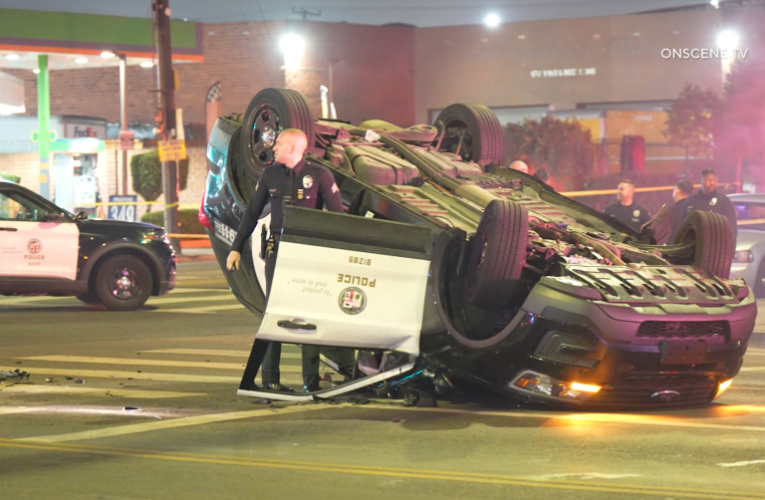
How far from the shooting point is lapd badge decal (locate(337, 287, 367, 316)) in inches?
278

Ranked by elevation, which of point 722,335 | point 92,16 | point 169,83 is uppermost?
point 92,16

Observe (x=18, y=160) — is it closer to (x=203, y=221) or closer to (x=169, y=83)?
(x=169, y=83)

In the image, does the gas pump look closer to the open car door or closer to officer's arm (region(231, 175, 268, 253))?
officer's arm (region(231, 175, 268, 253))

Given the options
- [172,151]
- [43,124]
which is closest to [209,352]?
[172,151]

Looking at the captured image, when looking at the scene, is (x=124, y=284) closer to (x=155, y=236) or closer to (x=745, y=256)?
(x=155, y=236)

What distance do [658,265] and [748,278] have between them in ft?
26.5

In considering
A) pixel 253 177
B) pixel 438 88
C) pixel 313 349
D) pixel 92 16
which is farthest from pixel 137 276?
pixel 438 88

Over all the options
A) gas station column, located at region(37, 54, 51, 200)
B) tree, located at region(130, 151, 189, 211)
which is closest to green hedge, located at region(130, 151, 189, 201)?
tree, located at region(130, 151, 189, 211)

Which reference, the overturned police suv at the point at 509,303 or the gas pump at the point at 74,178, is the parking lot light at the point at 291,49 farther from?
the overturned police suv at the point at 509,303

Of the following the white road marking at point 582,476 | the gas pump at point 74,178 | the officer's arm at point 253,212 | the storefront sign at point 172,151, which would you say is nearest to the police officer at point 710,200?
the officer's arm at point 253,212

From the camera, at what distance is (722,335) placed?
6.98 meters

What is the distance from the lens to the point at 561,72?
55.6 m

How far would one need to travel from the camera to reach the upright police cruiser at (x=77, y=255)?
13492 mm

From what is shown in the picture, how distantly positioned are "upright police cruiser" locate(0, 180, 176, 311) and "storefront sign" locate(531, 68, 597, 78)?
4351 cm
